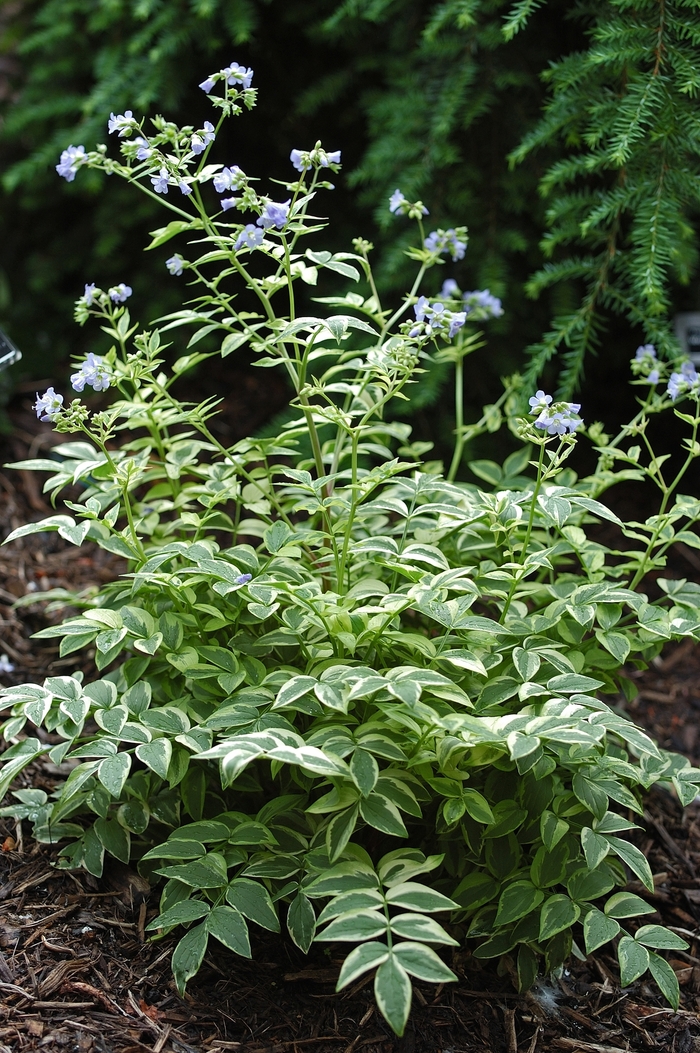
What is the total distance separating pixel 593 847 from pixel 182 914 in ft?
2.06

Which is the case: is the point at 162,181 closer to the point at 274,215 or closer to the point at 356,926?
the point at 274,215

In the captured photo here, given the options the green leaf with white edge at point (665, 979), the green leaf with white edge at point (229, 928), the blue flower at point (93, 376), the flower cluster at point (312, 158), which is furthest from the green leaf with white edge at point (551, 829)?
the flower cluster at point (312, 158)

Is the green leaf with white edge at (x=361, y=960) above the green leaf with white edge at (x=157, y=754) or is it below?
below

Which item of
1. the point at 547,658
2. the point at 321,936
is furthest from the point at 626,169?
the point at 321,936

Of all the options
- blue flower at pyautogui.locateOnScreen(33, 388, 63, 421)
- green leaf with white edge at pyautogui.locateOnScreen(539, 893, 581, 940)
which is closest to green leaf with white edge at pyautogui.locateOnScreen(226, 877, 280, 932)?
green leaf with white edge at pyautogui.locateOnScreen(539, 893, 581, 940)

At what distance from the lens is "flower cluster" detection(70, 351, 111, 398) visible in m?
1.48

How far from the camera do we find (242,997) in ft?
4.76

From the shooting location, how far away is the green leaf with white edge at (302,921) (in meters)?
1.36

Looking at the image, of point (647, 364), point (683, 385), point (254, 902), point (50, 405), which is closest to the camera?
point (254, 902)

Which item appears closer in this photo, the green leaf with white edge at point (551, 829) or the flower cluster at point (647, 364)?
the green leaf with white edge at point (551, 829)

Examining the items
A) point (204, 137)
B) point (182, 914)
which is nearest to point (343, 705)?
point (182, 914)

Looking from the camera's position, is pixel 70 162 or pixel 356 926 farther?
pixel 70 162

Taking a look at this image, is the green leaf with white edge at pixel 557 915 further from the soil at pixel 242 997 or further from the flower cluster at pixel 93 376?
the flower cluster at pixel 93 376

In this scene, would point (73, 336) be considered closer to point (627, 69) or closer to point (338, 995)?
point (627, 69)
